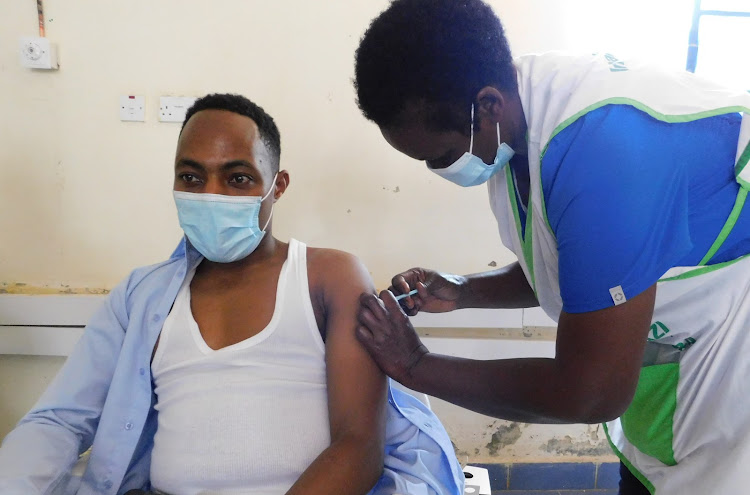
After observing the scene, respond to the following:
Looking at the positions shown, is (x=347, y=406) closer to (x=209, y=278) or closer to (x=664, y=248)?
(x=209, y=278)

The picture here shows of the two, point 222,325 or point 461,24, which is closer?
point 461,24

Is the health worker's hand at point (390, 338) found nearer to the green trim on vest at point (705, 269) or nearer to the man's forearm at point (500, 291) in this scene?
the man's forearm at point (500, 291)

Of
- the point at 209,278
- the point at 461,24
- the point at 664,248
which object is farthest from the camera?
the point at 209,278

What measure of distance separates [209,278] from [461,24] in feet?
2.79

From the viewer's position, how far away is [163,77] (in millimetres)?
1908

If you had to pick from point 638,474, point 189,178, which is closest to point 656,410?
point 638,474

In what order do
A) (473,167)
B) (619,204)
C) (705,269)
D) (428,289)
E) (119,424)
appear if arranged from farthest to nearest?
(428,289) → (119,424) → (473,167) → (705,269) → (619,204)

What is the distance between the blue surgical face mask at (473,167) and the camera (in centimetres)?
95

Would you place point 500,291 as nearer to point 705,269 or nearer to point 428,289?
point 428,289

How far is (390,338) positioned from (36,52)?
5.41 ft

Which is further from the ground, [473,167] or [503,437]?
[473,167]

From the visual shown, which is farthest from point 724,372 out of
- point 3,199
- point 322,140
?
point 3,199

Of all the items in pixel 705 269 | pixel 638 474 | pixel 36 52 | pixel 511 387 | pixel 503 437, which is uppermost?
pixel 36 52

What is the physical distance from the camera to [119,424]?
1.19 m
